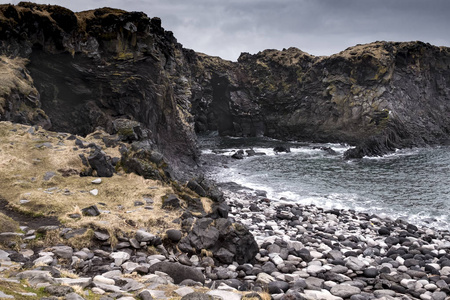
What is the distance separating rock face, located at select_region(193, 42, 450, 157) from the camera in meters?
73.0

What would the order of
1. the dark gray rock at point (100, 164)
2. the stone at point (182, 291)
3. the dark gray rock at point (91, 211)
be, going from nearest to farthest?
the stone at point (182, 291) → the dark gray rock at point (91, 211) → the dark gray rock at point (100, 164)

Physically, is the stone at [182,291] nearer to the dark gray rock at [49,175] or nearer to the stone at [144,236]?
the stone at [144,236]

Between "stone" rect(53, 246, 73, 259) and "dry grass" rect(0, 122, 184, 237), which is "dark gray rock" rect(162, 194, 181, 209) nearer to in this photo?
"dry grass" rect(0, 122, 184, 237)

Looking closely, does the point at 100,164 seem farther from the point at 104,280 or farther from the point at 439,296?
the point at 439,296

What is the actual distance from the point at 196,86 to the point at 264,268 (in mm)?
80299

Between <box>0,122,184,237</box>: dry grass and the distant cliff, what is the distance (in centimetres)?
965

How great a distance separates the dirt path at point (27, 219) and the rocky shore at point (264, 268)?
976 mm

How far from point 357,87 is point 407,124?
14.5 meters

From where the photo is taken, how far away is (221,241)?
511 inches

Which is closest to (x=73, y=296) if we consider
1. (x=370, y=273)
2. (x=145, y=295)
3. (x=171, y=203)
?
(x=145, y=295)

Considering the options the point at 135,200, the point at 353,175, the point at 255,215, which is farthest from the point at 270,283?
the point at 353,175

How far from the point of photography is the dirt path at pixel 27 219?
1162cm

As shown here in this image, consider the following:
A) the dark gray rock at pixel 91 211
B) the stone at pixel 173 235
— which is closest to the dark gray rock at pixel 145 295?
the stone at pixel 173 235

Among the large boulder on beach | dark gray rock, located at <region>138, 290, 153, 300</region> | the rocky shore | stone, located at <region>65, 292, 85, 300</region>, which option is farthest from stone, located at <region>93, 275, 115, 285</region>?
the large boulder on beach
